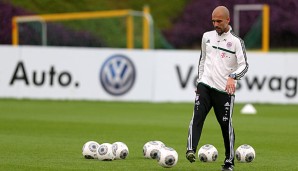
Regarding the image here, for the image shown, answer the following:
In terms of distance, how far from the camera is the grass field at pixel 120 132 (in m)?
14.7

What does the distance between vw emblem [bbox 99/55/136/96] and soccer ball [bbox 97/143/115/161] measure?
17.9m

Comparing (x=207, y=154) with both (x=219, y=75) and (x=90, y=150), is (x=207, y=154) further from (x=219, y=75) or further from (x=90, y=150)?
(x=90, y=150)

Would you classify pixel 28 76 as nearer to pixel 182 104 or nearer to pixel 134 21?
pixel 182 104

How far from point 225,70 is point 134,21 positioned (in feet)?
115

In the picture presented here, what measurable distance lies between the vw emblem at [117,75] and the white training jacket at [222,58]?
62.7 feet

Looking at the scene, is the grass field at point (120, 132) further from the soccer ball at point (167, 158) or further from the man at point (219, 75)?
the man at point (219, 75)

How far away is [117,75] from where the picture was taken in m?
32.9

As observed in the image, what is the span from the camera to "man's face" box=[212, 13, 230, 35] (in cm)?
1352

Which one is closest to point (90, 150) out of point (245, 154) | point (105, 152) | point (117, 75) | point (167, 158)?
point (105, 152)

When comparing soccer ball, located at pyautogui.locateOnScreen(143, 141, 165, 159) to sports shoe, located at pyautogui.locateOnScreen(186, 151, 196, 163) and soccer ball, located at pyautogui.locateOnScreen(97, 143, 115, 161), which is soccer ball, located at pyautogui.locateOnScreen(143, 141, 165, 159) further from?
sports shoe, located at pyautogui.locateOnScreen(186, 151, 196, 163)

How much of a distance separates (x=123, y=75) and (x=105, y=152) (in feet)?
59.1

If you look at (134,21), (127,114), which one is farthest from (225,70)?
(134,21)

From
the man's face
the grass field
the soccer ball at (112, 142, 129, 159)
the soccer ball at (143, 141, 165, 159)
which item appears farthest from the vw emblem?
the man's face

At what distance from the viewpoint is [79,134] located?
20516mm
